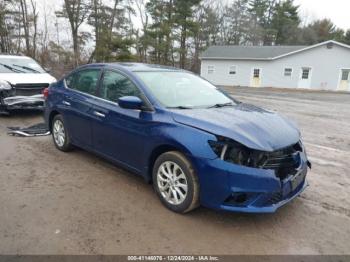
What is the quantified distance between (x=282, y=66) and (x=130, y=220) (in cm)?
2997

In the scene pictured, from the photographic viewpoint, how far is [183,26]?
32.8 metres

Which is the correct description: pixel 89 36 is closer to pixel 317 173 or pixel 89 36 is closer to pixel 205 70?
pixel 205 70

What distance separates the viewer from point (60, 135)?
5473mm

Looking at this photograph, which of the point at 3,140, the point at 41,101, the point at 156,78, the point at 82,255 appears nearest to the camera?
the point at 82,255

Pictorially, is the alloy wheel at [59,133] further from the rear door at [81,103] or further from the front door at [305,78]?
the front door at [305,78]

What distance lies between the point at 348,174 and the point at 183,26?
3038 cm

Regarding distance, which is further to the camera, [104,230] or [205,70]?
[205,70]

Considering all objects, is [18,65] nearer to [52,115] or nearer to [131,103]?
[52,115]

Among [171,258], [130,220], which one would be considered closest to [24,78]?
[130,220]

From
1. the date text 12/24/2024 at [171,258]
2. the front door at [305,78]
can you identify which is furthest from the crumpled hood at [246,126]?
the front door at [305,78]

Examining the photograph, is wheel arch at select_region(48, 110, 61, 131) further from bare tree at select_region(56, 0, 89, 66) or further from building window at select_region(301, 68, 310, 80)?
building window at select_region(301, 68, 310, 80)

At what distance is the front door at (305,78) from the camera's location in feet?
97.0

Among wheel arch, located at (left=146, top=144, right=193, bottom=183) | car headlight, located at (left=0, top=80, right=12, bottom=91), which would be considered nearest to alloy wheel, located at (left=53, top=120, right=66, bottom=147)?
wheel arch, located at (left=146, top=144, right=193, bottom=183)

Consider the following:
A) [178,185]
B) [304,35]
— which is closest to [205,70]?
[304,35]
